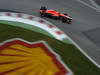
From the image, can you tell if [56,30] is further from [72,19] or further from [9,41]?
[9,41]

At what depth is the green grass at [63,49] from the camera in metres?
14.5

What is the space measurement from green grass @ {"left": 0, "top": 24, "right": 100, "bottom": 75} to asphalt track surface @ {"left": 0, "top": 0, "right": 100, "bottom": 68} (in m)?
0.82

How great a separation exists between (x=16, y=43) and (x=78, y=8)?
659 centimetres

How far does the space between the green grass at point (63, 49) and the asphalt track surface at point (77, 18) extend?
82 centimetres

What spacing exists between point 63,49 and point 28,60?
88.1 inches

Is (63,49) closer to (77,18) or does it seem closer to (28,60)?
(28,60)

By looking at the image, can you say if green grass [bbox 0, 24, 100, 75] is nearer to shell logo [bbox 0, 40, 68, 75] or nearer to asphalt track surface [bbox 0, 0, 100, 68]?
shell logo [bbox 0, 40, 68, 75]

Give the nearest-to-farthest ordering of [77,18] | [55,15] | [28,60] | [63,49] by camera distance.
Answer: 1. [28,60]
2. [63,49]
3. [55,15]
4. [77,18]

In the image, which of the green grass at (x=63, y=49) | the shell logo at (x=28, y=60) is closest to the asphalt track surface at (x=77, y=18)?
the green grass at (x=63, y=49)

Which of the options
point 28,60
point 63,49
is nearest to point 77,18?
point 63,49

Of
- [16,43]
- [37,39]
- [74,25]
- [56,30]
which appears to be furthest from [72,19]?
[16,43]

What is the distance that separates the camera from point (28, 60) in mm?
14539

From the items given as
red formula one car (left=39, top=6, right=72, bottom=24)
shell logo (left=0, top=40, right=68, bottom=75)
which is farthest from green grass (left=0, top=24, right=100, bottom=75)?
red formula one car (left=39, top=6, right=72, bottom=24)

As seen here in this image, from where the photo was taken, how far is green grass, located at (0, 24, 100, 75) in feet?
47.7
